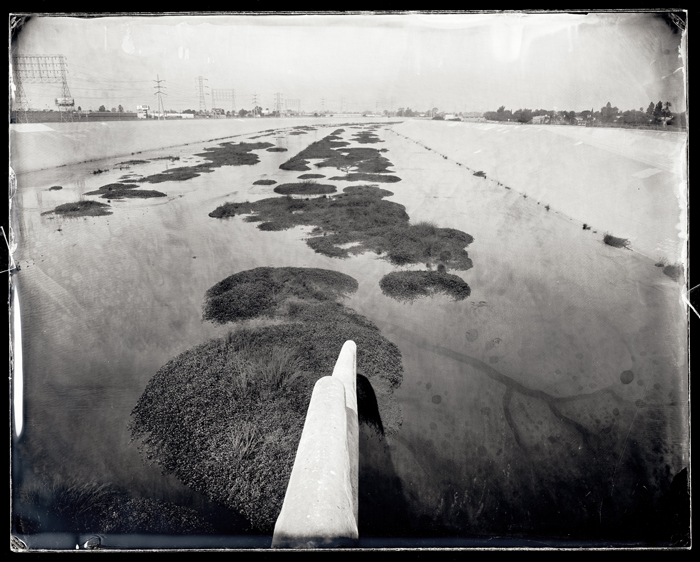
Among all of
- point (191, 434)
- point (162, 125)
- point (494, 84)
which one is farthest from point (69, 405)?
point (494, 84)

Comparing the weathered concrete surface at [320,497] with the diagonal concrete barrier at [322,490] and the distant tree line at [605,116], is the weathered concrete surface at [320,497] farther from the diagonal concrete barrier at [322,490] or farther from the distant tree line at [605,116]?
the distant tree line at [605,116]

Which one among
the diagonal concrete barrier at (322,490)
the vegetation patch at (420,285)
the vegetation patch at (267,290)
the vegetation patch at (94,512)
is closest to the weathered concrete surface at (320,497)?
the diagonal concrete barrier at (322,490)

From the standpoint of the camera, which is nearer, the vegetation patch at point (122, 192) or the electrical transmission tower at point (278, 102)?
the electrical transmission tower at point (278, 102)

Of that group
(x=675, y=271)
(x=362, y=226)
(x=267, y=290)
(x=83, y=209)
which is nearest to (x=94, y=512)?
(x=267, y=290)

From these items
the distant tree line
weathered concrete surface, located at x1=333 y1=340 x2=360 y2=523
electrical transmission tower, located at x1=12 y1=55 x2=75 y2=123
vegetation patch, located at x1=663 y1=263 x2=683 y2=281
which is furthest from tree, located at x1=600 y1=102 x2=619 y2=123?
electrical transmission tower, located at x1=12 y1=55 x2=75 y2=123

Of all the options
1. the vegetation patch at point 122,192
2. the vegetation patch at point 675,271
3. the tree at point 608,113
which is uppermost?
the tree at point 608,113

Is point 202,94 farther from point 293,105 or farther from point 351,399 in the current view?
point 351,399

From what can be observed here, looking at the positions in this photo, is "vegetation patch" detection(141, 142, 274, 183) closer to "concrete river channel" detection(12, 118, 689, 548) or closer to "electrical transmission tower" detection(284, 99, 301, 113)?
"concrete river channel" detection(12, 118, 689, 548)
